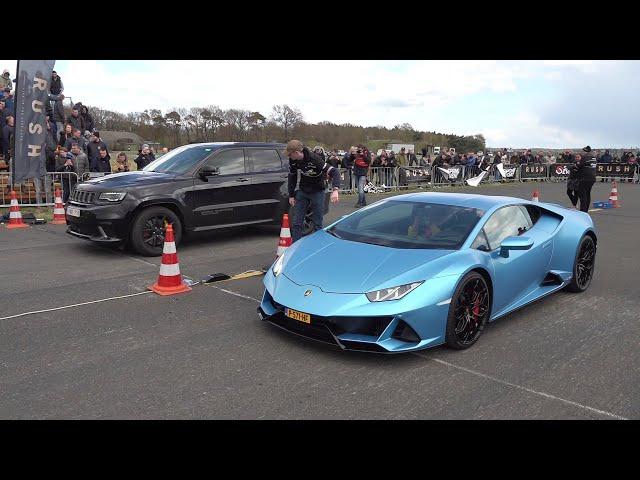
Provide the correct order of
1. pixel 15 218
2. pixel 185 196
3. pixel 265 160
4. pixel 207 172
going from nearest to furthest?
pixel 185 196 → pixel 207 172 → pixel 265 160 → pixel 15 218

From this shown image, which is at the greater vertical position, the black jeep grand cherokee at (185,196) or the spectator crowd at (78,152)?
the spectator crowd at (78,152)

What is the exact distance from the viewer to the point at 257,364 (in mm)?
4012

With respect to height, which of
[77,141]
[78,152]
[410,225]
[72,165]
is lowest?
[410,225]

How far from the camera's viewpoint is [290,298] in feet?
13.9

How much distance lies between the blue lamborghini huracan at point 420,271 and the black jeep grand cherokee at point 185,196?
11.6 feet

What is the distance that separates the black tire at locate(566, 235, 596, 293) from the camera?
238 inches

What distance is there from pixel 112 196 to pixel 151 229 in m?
0.73

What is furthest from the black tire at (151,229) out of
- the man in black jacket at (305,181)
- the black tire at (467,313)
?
the black tire at (467,313)

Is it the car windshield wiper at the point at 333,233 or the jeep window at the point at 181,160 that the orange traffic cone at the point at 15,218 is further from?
the car windshield wiper at the point at 333,233

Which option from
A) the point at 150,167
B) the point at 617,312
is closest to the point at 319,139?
the point at 150,167

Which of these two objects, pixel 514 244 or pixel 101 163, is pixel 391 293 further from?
pixel 101 163

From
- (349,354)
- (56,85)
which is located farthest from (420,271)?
(56,85)

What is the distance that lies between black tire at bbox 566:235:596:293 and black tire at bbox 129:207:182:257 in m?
5.53

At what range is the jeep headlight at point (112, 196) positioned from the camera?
7.58 meters
